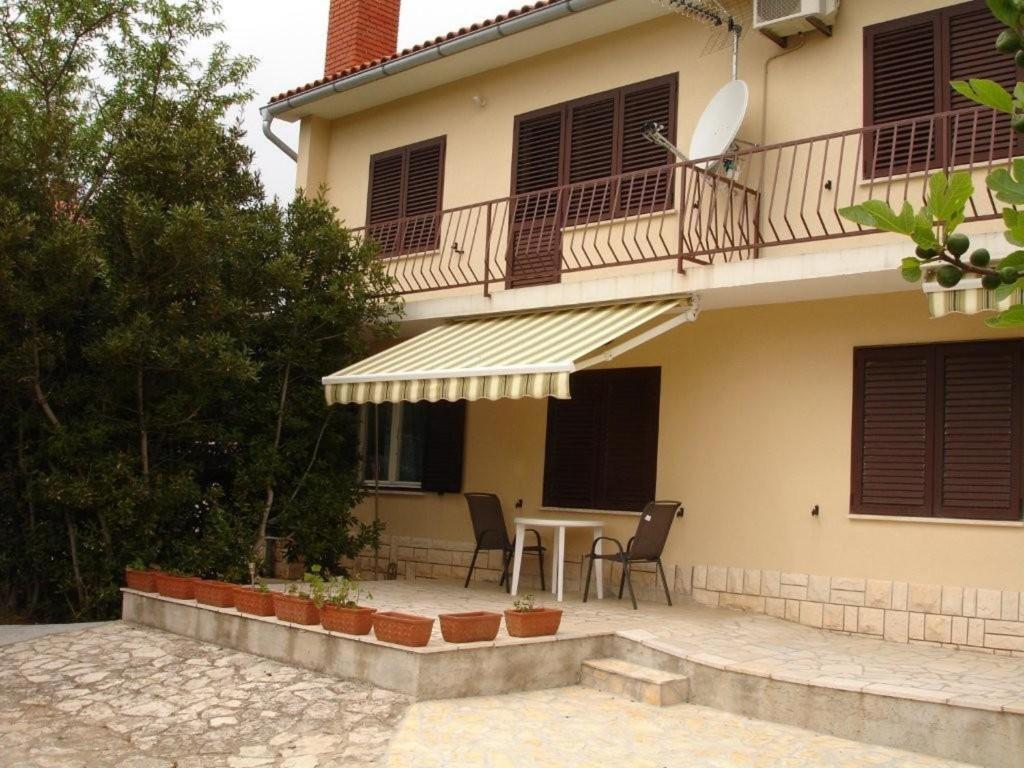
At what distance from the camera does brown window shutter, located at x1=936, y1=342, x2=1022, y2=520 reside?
33.5 ft

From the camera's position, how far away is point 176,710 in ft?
27.9

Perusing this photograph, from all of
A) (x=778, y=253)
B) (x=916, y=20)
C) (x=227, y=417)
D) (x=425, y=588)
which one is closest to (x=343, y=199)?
(x=227, y=417)

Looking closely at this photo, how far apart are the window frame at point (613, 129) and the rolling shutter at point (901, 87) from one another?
243 cm

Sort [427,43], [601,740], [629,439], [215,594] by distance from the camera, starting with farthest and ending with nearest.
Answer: [427,43], [629,439], [215,594], [601,740]

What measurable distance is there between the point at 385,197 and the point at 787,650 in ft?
33.5

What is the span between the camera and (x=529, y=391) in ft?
34.0

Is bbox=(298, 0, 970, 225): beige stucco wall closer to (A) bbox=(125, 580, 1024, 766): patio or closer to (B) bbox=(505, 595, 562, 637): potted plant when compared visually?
(A) bbox=(125, 580, 1024, 766): patio

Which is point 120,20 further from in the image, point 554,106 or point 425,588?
point 425,588

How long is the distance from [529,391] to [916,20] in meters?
5.82

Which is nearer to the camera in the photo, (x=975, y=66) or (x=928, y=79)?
(x=975, y=66)

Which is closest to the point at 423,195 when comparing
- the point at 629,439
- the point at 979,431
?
the point at 629,439

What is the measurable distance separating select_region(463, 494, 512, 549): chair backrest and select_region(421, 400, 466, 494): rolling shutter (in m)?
1.74

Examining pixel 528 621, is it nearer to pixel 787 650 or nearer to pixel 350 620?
pixel 350 620

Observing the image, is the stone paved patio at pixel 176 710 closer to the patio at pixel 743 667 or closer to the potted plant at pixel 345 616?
the patio at pixel 743 667
